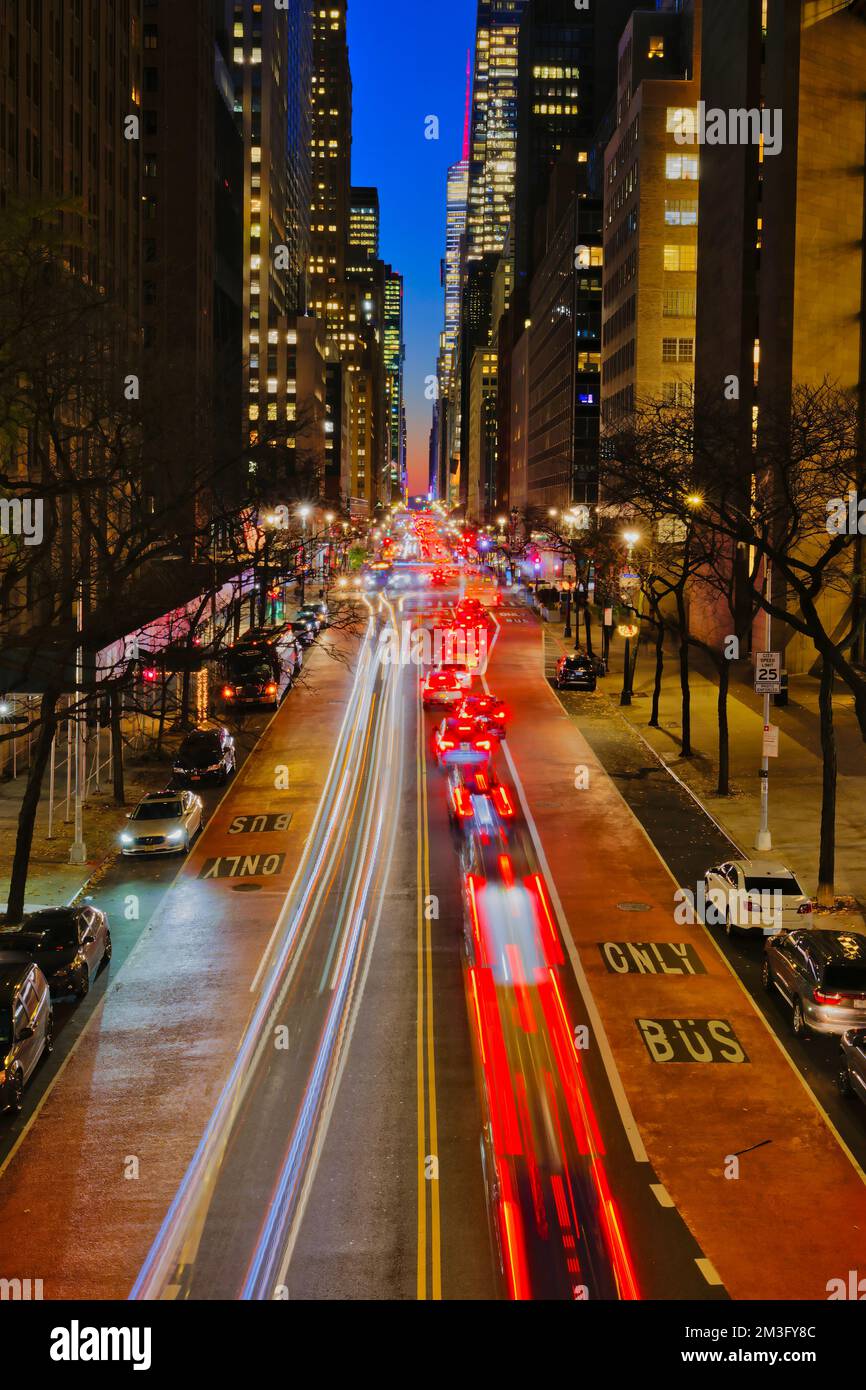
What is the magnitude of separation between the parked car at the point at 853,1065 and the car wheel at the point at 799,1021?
1530 millimetres

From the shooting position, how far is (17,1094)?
52.9 feet

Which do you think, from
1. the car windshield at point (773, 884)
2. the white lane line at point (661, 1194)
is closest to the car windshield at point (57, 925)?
the white lane line at point (661, 1194)

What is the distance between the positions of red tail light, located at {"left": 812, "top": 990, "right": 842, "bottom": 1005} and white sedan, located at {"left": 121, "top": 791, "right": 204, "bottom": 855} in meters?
15.8

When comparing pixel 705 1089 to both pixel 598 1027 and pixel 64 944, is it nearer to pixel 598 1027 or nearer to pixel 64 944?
pixel 598 1027

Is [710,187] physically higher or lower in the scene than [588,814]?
higher

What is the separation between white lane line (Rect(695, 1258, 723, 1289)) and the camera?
12.0 meters

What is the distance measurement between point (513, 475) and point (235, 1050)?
180704 millimetres

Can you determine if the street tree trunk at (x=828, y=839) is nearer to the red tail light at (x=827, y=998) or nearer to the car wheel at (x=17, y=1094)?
the red tail light at (x=827, y=998)

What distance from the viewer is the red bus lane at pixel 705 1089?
1297 centimetres

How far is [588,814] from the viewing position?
110 feet
